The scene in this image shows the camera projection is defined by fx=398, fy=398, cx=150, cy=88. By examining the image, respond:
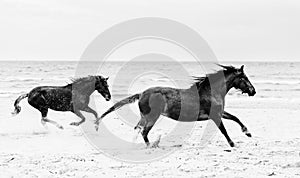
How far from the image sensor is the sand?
6.34 m

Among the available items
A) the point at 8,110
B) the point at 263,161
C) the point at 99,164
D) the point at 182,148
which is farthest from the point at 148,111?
the point at 8,110

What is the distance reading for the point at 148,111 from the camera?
8539mm

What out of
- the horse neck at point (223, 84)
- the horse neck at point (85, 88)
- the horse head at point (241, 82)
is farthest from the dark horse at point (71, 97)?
the horse head at point (241, 82)

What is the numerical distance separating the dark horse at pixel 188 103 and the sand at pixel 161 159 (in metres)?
0.62

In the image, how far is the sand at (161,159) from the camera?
6340 millimetres

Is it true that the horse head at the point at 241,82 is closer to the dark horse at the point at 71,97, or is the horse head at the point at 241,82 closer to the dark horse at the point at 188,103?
the dark horse at the point at 188,103

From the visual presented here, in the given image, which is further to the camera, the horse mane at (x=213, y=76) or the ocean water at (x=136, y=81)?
the ocean water at (x=136, y=81)

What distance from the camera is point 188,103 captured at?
8688 mm

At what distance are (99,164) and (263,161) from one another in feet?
9.43

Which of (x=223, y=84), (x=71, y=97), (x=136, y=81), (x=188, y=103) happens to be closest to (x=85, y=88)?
(x=71, y=97)

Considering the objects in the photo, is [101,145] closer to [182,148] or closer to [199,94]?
[182,148]

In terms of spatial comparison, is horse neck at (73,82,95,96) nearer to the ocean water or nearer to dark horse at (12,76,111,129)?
dark horse at (12,76,111,129)

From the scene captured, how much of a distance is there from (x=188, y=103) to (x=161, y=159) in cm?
180

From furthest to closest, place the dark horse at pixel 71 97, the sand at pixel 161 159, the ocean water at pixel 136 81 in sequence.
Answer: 1. the ocean water at pixel 136 81
2. the dark horse at pixel 71 97
3. the sand at pixel 161 159
